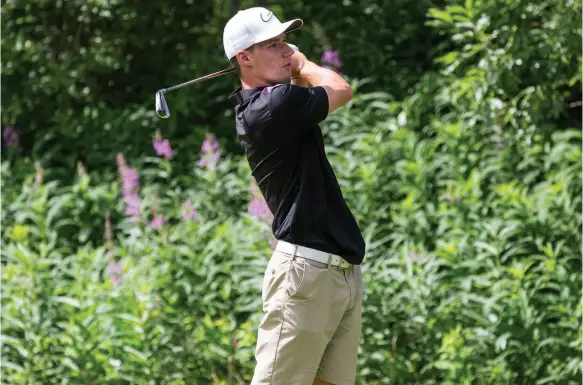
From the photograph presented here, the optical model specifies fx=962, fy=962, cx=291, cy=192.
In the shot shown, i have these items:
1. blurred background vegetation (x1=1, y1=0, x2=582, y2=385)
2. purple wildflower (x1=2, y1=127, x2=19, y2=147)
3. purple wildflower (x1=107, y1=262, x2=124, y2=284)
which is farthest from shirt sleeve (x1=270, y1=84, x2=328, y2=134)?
purple wildflower (x1=2, y1=127, x2=19, y2=147)

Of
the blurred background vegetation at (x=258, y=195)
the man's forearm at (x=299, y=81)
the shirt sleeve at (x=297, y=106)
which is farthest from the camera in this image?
the blurred background vegetation at (x=258, y=195)

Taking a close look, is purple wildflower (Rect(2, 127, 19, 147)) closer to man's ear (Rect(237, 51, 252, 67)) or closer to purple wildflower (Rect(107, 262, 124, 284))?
purple wildflower (Rect(107, 262, 124, 284))

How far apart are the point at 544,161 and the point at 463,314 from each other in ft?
6.06

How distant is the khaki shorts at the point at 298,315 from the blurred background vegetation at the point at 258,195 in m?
1.54

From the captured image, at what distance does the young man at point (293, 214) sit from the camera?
342 centimetres

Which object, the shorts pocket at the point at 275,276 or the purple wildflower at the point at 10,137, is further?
the purple wildflower at the point at 10,137

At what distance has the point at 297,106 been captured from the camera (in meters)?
3.33

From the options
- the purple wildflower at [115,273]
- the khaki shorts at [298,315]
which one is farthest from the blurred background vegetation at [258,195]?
the khaki shorts at [298,315]

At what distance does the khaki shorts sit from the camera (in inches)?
135

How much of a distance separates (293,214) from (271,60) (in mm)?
565

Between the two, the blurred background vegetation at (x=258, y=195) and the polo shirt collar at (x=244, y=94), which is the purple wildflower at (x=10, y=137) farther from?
the polo shirt collar at (x=244, y=94)

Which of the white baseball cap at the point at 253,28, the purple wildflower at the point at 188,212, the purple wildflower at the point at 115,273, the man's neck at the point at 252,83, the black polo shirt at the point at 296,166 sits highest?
the white baseball cap at the point at 253,28

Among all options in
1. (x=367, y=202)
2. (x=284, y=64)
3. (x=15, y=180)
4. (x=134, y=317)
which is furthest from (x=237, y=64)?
(x=15, y=180)

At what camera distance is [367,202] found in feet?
20.0
